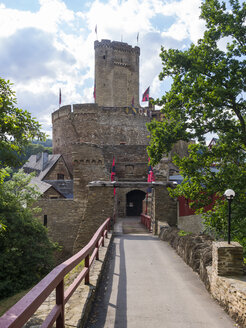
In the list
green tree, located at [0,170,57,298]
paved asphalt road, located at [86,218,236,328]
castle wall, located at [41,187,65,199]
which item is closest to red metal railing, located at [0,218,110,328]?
paved asphalt road, located at [86,218,236,328]

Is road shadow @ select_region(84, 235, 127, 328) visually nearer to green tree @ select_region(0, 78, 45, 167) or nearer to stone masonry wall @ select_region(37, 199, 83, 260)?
green tree @ select_region(0, 78, 45, 167)

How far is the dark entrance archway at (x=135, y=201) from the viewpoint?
1318 inches

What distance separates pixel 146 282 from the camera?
6.57m

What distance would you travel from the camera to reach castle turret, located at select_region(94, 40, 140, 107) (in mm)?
45625

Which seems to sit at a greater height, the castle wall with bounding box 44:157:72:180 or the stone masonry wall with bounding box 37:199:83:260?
the castle wall with bounding box 44:157:72:180

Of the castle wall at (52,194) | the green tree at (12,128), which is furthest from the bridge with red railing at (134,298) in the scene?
the castle wall at (52,194)

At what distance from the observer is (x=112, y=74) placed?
1793 inches

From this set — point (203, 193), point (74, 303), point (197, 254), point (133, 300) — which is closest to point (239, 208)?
point (203, 193)

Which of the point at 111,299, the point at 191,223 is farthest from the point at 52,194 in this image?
the point at 111,299

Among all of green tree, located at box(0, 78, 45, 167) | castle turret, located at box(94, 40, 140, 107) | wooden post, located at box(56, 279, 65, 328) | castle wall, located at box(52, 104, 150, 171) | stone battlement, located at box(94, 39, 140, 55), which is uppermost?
stone battlement, located at box(94, 39, 140, 55)

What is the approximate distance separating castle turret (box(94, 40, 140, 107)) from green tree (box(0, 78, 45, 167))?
125 ft

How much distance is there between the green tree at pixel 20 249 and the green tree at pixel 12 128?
3955 millimetres

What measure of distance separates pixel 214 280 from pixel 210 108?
780 centimetres

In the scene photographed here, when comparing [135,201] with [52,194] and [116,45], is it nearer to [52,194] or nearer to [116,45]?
[52,194]
